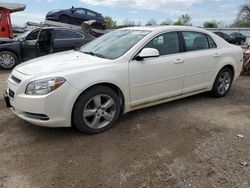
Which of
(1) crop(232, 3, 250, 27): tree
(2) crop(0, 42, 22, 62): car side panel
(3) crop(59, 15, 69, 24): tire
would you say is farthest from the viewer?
(1) crop(232, 3, 250, 27): tree

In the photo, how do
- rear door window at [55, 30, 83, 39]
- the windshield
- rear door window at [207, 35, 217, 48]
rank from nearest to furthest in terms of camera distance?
the windshield < rear door window at [207, 35, 217, 48] < rear door window at [55, 30, 83, 39]

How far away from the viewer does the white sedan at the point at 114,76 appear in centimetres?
351

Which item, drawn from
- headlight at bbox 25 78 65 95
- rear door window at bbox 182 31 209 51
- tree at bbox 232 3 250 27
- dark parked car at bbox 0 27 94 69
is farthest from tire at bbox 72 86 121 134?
tree at bbox 232 3 250 27

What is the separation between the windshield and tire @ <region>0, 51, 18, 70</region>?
534cm

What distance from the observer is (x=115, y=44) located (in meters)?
4.49

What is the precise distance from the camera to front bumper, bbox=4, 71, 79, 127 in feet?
11.3

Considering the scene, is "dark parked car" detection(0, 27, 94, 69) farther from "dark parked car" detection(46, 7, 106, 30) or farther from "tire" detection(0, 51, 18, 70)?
"dark parked car" detection(46, 7, 106, 30)

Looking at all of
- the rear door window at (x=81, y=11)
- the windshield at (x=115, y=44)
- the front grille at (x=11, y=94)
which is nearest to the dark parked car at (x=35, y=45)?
the windshield at (x=115, y=44)

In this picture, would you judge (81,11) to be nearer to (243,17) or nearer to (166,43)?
(166,43)

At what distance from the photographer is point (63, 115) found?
355 cm

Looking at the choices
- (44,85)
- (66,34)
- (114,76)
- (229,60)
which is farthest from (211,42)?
(66,34)

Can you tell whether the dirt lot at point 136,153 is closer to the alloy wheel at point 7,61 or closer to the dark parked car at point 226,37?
the alloy wheel at point 7,61

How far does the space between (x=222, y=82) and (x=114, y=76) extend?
2.86 metres

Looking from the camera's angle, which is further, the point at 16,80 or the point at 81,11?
the point at 81,11
